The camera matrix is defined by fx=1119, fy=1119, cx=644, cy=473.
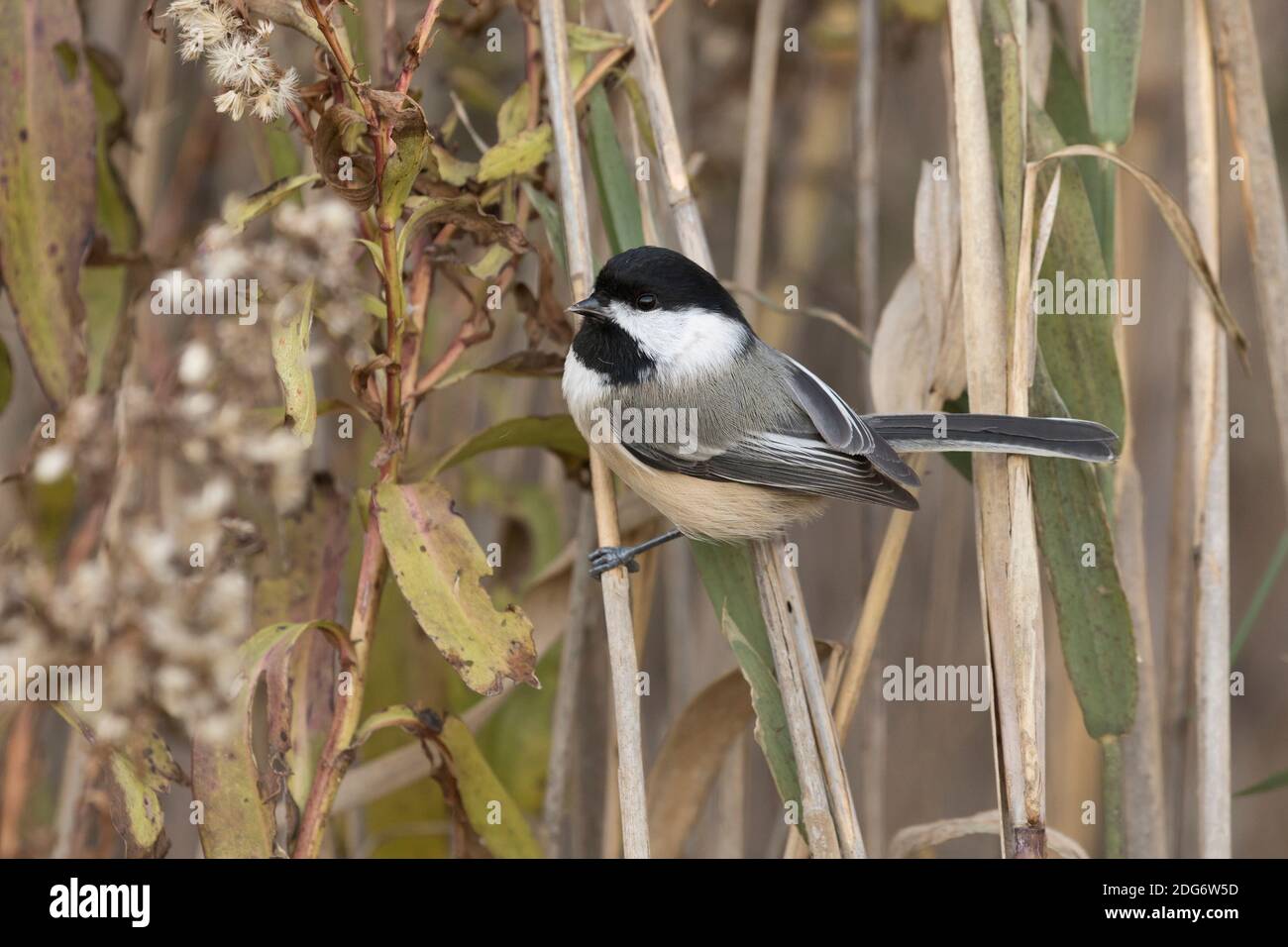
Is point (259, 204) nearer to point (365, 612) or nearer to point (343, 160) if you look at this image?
point (343, 160)

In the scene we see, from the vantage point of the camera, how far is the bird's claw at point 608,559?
5.21 feet

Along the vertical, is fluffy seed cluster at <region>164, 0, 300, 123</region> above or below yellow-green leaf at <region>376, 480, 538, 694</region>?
above

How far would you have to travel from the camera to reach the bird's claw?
159 cm

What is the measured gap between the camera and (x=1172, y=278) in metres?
2.75

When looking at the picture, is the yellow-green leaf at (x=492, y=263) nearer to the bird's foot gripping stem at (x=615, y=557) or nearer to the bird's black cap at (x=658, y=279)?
the bird's black cap at (x=658, y=279)

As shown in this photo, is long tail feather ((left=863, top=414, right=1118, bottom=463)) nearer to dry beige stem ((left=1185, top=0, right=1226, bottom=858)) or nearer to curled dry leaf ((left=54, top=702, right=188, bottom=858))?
dry beige stem ((left=1185, top=0, right=1226, bottom=858))

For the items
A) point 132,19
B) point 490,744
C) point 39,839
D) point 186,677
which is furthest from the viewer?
point 132,19

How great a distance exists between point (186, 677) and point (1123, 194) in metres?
2.10

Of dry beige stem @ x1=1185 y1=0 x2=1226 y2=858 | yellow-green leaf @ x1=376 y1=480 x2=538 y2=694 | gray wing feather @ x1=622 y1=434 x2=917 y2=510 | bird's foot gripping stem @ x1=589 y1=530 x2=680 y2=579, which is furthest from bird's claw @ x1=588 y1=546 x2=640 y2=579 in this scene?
dry beige stem @ x1=1185 y1=0 x2=1226 y2=858

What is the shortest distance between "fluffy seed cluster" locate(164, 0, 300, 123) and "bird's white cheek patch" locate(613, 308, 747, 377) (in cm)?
67
